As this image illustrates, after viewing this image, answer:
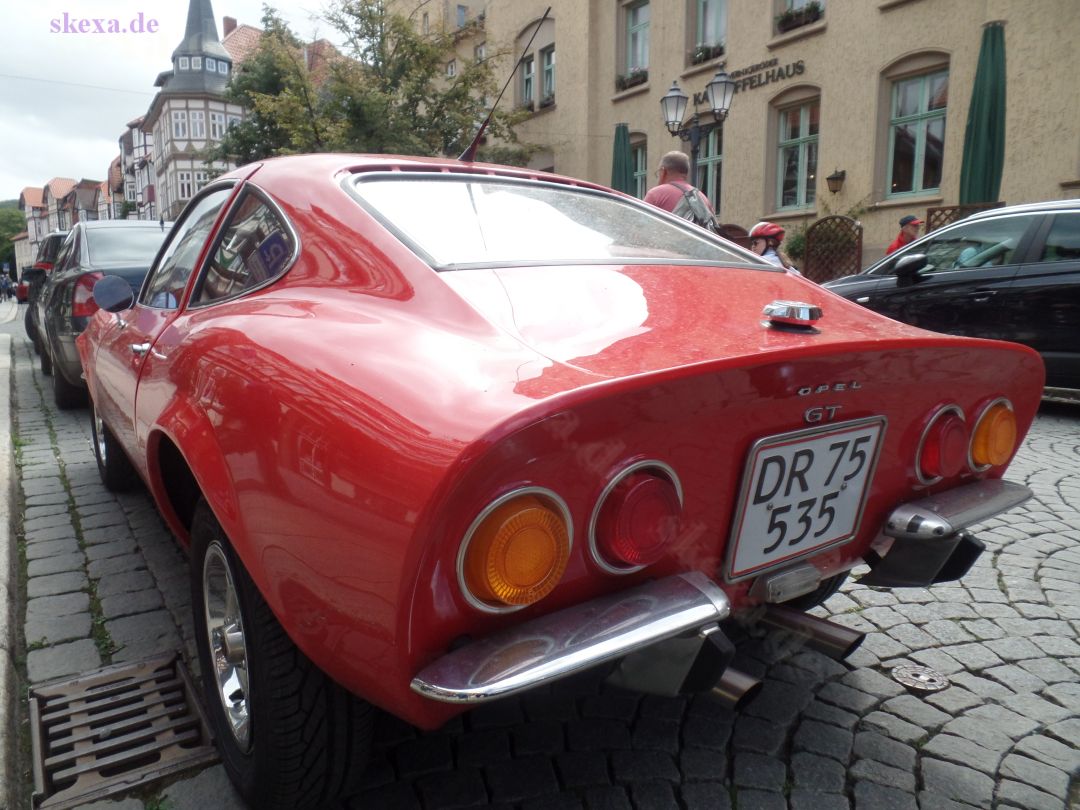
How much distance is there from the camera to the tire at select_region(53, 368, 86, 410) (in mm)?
6570

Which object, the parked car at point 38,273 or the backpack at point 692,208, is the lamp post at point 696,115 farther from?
the parked car at point 38,273

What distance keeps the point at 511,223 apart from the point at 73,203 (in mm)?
108399

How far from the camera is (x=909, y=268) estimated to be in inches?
257

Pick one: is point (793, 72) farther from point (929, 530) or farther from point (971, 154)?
point (929, 530)

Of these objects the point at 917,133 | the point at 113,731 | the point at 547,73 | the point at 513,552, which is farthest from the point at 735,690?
the point at 547,73

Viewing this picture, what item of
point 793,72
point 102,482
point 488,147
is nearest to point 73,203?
point 488,147

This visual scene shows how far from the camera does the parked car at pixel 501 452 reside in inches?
51.0

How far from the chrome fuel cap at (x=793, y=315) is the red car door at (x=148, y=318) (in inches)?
69.8

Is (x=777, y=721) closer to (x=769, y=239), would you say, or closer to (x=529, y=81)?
(x=769, y=239)

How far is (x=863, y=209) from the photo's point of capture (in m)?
13.8

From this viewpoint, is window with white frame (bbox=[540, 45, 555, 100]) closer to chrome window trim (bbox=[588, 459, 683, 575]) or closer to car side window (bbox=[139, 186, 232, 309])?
car side window (bbox=[139, 186, 232, 309])

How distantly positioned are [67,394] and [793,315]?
6.53m

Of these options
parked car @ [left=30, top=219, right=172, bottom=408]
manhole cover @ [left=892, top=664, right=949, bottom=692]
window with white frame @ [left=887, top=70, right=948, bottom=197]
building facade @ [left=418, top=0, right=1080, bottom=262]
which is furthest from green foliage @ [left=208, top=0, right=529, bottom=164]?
manhole cover @ [left=892, top=664, right=949, bottom=692]

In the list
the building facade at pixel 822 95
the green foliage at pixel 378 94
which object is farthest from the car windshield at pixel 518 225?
the green foliage at pixel 378 94
